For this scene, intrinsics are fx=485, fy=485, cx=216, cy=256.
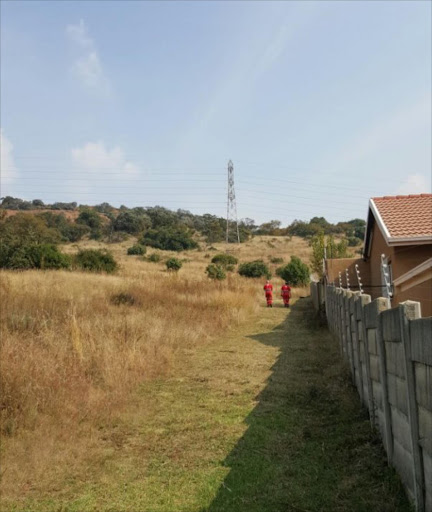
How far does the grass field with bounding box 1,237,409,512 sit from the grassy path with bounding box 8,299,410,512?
17 millimetres

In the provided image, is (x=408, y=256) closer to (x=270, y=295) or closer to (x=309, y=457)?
(x=309, y=457)

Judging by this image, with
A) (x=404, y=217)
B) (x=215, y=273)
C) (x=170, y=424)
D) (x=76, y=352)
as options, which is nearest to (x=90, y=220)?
(x=215, y=273)

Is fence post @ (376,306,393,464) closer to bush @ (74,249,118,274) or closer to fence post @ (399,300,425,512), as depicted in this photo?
fence post @ (399,300,425,512)

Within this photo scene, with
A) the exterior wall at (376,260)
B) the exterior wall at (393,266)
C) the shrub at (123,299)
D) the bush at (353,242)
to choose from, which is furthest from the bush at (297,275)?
the bush at (353,242)

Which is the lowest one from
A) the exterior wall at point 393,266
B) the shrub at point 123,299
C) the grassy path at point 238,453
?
the grassy path at point 238,453

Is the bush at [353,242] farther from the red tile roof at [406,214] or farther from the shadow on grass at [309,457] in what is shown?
the shadow on grass at [309,457]

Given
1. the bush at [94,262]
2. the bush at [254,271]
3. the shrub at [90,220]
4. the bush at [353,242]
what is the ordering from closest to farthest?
the bush at [94,262], the bush at [254,271], the bush at [353,242], the shrub at [90,220]

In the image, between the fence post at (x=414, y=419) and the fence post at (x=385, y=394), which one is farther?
the fence post at (x=385, y=394)

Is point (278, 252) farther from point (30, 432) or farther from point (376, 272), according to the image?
point (30, 432)

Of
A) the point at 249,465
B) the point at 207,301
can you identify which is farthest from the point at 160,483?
the point at 207,301

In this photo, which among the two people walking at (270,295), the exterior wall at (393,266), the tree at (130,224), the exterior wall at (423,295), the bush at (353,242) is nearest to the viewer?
the exterior wall at (423,295)

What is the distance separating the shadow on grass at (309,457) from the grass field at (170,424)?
2cm

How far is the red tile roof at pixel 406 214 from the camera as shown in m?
12.3

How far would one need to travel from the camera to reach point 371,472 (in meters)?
4.21
